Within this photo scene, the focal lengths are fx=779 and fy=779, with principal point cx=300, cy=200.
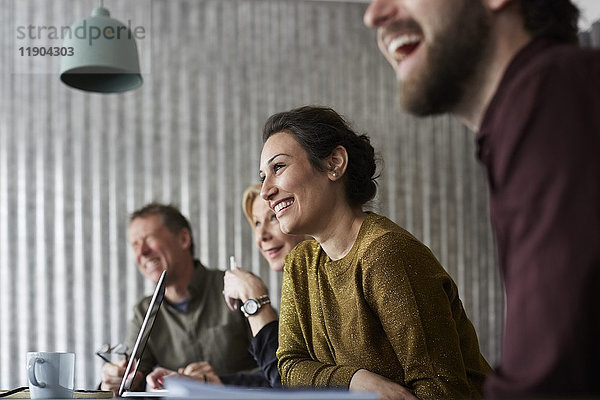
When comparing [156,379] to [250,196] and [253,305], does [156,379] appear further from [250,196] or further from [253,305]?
[250,196]

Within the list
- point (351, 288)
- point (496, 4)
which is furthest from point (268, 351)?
point (496, 4)

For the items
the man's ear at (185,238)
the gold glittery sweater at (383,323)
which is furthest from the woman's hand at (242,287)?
the man's ear at (185,238)

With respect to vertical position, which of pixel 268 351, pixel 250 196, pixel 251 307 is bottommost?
pixel 268 351

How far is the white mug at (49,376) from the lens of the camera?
1606 mm

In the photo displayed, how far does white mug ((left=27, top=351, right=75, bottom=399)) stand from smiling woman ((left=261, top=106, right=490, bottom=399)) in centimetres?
54

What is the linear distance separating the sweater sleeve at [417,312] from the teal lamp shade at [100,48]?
1.43 metres

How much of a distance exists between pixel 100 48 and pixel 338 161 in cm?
112

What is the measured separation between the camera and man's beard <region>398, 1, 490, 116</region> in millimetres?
1079

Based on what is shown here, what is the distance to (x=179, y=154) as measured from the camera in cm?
455

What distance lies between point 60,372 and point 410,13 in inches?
40.5

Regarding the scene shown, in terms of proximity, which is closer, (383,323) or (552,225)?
(552,225)

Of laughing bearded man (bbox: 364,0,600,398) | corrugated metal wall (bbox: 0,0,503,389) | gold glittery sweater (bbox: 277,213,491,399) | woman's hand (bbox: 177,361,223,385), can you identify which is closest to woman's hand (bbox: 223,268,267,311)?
woman's hand (bbox: 177,361,223,385)

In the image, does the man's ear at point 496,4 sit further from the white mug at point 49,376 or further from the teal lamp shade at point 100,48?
the teal lamp shade at point 100,48

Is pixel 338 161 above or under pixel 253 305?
above
